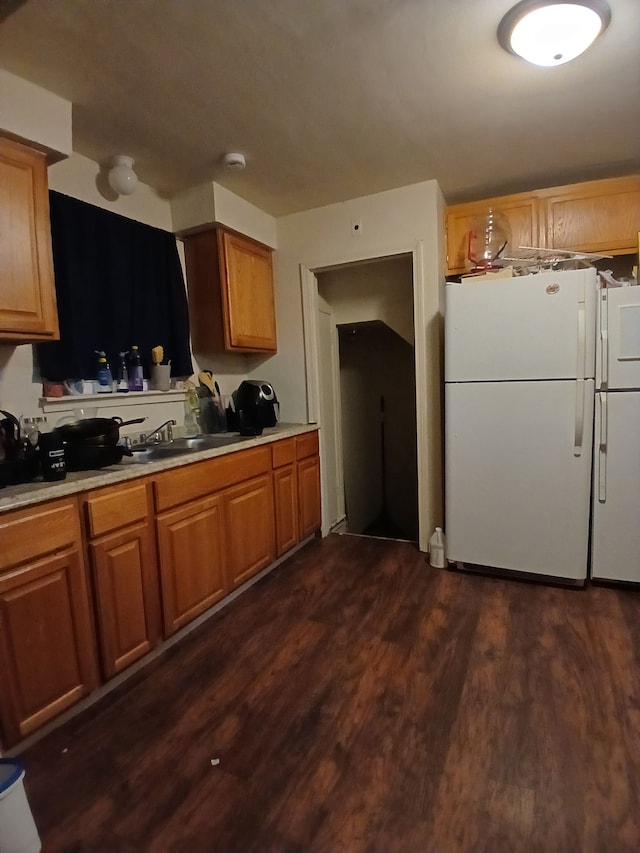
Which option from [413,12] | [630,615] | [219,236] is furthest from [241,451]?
[630,615]

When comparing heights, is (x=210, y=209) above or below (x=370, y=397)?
above

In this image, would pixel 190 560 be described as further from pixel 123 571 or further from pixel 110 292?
pixel 110 292

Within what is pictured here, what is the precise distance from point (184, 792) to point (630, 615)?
212cm

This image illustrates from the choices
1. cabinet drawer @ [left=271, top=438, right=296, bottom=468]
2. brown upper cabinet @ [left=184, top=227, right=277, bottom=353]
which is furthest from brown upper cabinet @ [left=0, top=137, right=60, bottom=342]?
cabinet drawer @ [left=271, top=438, right=296, bottom=468]

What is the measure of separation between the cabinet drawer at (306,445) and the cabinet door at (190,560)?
0.88 meters

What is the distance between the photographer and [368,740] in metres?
1.50

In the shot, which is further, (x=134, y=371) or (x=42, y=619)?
(x=134, y=371)

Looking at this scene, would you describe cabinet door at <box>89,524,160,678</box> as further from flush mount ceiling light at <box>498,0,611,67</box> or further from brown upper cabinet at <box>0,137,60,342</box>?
flush mount ceiling light at <box>498,0,611,67</box>

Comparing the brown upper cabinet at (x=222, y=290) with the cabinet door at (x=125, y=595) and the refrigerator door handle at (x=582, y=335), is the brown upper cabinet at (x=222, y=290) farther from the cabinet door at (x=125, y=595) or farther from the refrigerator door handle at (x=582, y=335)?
the refrigerator door handle at (x=582, y=335)

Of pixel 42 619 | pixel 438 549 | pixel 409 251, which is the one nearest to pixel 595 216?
pixel 409 251

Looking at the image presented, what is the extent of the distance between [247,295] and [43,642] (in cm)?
223

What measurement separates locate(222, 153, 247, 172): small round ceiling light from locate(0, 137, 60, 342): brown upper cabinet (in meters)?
0.87

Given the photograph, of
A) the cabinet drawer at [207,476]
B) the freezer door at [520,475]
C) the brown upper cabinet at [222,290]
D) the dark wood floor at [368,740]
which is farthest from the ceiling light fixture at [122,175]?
the dark wood floor at [368,740]

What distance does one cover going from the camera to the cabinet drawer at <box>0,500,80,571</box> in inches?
55.4
